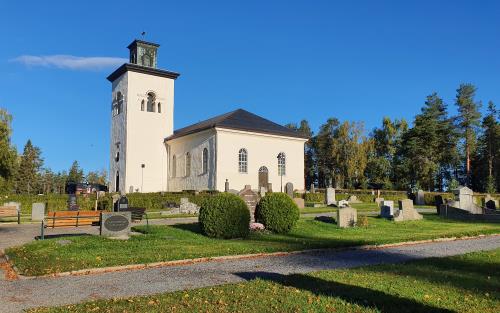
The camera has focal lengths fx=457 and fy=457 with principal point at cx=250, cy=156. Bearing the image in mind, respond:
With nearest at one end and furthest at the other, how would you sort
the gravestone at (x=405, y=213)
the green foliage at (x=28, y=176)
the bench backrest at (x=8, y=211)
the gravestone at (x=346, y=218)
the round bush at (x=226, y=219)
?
the round bush at (x=226, y=219)
the gravestone at (x=346, y=218)
the gravestone at (x=405, y=213)
the bench backrest at (x=8, y=211)
the green foliage at (x=28, y=176)

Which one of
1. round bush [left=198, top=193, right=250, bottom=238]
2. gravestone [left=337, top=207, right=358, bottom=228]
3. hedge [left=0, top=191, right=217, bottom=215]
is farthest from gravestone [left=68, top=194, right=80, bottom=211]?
gravestone [left=337, top=207, right=358, bottom=228]

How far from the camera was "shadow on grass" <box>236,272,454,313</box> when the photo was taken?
5914 mm

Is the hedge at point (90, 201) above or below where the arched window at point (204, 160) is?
below

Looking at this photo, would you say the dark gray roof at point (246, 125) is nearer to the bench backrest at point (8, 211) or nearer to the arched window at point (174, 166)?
the arched window at point (174, 166)

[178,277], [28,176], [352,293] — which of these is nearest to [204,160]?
[178,277]

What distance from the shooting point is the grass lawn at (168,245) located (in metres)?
9.98

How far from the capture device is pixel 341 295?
259 inches

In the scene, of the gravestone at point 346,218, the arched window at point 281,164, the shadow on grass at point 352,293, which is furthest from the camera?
the arched window at point 281,164

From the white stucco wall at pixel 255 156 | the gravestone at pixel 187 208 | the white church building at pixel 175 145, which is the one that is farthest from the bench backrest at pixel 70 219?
the white stucco wall at pixel 255 156

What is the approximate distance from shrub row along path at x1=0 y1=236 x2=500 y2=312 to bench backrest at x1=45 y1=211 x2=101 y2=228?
9.43m

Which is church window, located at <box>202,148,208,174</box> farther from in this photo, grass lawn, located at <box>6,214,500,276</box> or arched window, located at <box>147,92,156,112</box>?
grass lawn, located at <box>6,214,500,276</box>

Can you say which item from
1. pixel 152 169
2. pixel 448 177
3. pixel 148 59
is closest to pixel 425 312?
pixel 152 169

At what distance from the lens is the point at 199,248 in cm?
1207

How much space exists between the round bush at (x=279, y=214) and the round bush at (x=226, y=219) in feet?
4.59
